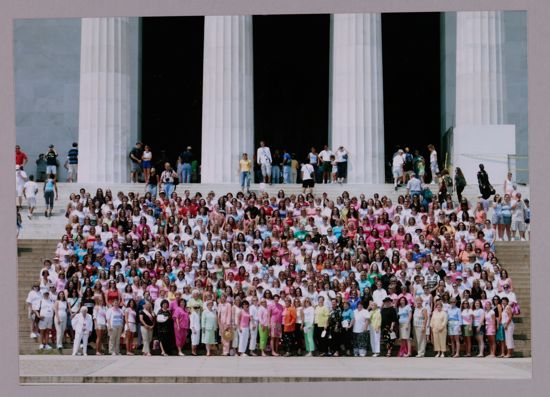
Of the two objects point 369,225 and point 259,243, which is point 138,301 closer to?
point 259,243

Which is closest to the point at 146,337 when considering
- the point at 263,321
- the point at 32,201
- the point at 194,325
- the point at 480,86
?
the point at 194,325

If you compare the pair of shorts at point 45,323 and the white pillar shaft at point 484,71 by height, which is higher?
the white pillar shaft at point 484,71

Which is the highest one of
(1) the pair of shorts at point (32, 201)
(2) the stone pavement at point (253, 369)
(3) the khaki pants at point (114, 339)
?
(1) the pair of shorts at point (32, 201)

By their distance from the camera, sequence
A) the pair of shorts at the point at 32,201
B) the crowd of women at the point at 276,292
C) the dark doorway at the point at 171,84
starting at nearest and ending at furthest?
the crowd of women at the point at 276,292, the pair of shorts at the point at 32,201, the dark doorway at the point at 171,84

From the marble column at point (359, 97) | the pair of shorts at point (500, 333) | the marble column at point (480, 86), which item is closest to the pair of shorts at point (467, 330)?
the pair of shorts at point (500, 333)

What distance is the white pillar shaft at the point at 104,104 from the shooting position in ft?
214

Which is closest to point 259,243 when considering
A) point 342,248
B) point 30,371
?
point 342,248

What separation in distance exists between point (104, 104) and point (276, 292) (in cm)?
1914

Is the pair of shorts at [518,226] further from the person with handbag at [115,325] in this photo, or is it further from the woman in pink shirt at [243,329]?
the person with handbag at [115,325]

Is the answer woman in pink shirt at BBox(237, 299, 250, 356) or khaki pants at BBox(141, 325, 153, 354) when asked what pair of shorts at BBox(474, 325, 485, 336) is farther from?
khaki pants at BBox(141, 325, 153, 354)

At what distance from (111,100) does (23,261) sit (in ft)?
42.7

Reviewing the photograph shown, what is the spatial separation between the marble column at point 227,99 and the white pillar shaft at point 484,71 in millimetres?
10418

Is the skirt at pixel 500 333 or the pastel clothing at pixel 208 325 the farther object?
the skirt at pixel 500 333

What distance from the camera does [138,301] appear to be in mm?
49312
